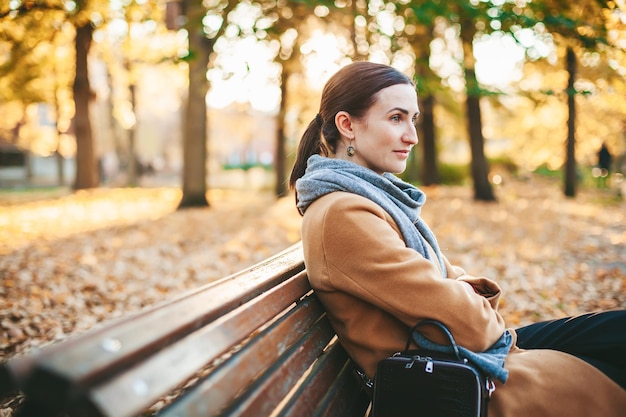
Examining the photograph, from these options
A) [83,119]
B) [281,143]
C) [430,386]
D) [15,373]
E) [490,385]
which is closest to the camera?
[15,373]

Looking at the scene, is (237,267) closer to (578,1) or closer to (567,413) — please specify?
(567,413)

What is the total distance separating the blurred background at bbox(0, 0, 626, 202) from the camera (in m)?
7.33

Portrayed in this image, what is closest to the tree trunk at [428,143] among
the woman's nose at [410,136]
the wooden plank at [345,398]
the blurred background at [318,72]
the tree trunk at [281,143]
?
the blurred background at [318,72]

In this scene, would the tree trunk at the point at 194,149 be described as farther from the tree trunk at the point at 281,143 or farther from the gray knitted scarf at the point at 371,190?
the gray knitted scarf at the point at 371,190

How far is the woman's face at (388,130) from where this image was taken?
2.23 m

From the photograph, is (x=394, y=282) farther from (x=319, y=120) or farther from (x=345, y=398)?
(x=319, y=120)

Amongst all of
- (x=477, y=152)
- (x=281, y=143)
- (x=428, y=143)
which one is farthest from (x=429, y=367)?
(x=428, y=143)

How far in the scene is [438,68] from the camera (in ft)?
46.7

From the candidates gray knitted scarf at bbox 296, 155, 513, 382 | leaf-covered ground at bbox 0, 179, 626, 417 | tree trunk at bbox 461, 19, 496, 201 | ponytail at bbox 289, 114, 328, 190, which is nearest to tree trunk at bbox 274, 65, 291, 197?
leaf-covered ground at bbox 0, 179, 626, 417

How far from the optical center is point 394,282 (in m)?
1.76

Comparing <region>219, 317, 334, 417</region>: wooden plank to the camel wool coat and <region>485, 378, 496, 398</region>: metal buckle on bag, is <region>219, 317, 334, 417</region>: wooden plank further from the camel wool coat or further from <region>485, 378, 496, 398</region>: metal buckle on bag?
<region>485, 378, 496, 398</region>: metal buckle on bag

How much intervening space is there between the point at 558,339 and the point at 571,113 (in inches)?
648

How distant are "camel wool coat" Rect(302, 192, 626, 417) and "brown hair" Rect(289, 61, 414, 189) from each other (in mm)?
491

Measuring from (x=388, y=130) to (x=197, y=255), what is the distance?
19.0 ft
